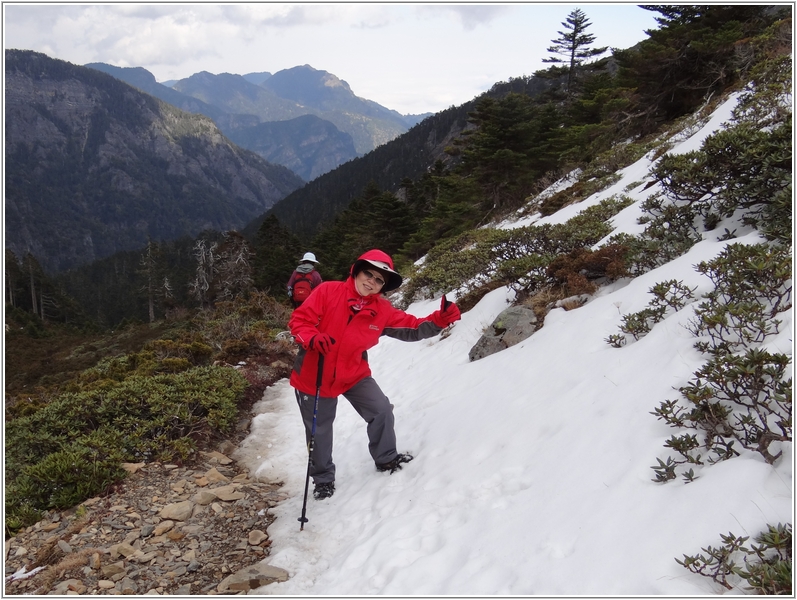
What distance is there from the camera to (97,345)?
3700cm

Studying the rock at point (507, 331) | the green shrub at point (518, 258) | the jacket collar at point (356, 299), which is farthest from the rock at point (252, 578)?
the green shrub at point (518, 258)

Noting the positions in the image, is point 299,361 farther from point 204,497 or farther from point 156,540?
point 156,540

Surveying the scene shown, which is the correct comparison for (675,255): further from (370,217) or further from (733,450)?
(370,217)

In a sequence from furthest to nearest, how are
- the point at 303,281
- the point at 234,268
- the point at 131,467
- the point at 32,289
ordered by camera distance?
1. the point at 32,289
2. the point at 234,268
3. the point at 303,281
4. the point at 131,467

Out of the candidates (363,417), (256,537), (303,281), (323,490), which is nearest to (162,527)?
(256,537)

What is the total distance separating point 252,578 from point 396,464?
176 cm

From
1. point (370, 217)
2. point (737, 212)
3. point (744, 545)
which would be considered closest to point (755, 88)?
point (737, 212)

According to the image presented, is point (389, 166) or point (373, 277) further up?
point (389, 166)

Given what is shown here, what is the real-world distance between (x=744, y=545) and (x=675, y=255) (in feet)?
15.0

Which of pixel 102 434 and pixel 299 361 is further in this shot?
pixel 102 434

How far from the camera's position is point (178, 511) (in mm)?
4730

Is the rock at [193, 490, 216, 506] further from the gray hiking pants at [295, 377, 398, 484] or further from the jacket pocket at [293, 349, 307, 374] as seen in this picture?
the jacket pocket at [293, 349, 307, 374]

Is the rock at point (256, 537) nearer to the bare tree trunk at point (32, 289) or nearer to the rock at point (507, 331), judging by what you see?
the rock at point (507, 331)

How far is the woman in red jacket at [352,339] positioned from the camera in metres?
4.41
